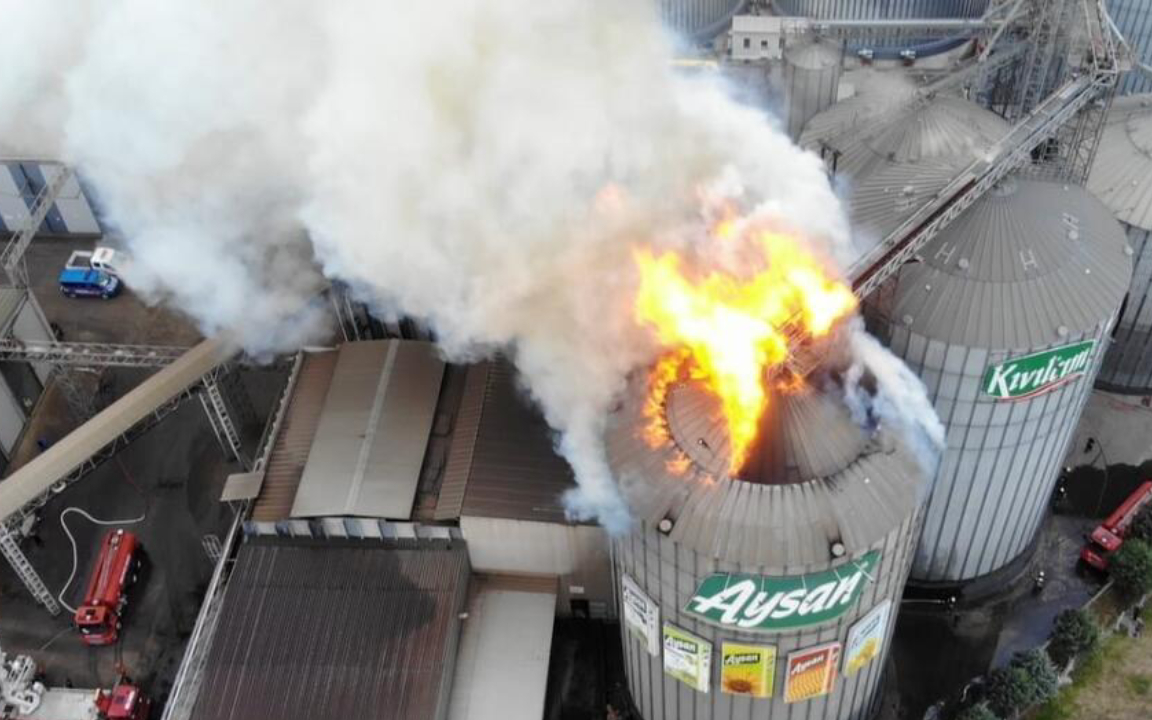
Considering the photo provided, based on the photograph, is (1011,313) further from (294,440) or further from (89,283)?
(89,283)

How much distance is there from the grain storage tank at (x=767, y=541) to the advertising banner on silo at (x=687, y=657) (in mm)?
42

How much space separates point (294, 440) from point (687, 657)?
57.6ft

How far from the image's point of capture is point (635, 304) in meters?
34.3

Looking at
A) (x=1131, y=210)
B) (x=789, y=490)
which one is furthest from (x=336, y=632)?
(x=1131, y=210)

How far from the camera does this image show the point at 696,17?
5819 cm

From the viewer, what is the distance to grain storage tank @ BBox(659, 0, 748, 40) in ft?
189

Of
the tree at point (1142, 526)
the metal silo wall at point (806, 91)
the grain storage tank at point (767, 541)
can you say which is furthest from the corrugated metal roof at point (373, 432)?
the tree at point (1142, 526)

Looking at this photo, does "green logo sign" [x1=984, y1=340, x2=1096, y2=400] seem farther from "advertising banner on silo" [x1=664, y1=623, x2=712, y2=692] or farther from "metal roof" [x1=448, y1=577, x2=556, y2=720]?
"metal roof" [x1=448, y1=577, x2=556, y2=720]

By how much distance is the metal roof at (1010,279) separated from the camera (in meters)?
34.2

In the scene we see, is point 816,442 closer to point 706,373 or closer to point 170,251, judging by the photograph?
point 706,373

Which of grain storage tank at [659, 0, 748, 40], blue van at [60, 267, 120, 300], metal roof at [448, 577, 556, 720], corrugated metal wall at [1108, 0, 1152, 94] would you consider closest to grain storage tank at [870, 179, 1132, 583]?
metal roof at [448, 577, 556, 720]

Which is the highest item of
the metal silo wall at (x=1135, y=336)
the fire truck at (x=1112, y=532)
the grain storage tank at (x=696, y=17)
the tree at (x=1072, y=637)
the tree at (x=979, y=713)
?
the grain storage tank at (x=696, y=17)

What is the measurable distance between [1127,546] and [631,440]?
69.0 ft

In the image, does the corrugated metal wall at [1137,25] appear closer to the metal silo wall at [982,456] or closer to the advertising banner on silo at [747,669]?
the metal silo wall at [982,456]
